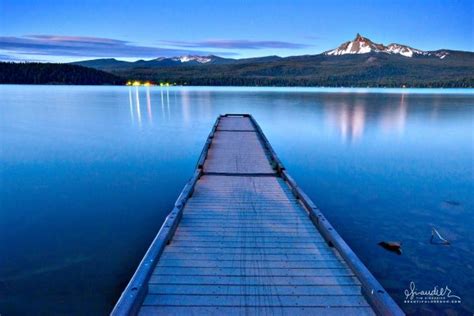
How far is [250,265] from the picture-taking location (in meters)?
5.02

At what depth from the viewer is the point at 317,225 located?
249 inches

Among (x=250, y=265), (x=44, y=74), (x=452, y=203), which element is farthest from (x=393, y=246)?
(x=44, y=74)

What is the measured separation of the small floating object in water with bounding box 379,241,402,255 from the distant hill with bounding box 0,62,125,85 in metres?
181

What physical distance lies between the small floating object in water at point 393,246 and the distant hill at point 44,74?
181 meters

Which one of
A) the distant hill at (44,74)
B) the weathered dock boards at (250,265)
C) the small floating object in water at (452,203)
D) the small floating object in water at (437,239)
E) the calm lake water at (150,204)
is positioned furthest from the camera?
the distant hill at (44,74)

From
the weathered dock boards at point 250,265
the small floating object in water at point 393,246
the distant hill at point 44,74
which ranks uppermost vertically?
the distant hill at point 44,74

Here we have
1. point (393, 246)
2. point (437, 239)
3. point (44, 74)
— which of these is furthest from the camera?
point (44, 74)

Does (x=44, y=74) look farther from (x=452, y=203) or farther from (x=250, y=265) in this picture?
(x=250, y=265)

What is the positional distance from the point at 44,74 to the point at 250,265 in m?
187

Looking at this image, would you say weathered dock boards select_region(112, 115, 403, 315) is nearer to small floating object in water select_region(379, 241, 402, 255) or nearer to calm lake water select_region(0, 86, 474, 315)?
calm lake water select_region(0, 86, 474, 315)

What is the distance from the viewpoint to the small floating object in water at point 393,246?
23.7 feet

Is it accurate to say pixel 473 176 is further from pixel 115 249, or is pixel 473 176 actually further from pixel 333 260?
pixel 115 249

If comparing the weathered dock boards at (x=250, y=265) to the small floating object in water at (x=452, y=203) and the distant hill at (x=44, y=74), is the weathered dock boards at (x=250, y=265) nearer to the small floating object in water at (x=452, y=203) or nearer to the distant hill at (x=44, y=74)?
the small floating object in water at (x=452, y=203)

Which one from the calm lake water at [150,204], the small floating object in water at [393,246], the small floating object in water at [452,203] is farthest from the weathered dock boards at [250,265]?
the small floating object in water at [452,203]
